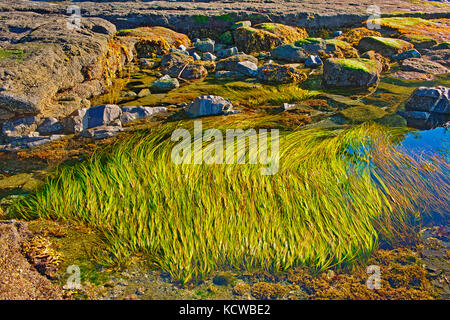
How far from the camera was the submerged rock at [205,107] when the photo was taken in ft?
16.7

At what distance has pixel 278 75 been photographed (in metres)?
6.66

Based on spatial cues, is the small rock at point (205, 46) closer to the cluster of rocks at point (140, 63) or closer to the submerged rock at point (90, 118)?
the cluster of rocks at point (140, 63)

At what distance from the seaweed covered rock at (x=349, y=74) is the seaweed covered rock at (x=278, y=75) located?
2.12 ft

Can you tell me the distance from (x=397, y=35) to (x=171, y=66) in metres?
8.10

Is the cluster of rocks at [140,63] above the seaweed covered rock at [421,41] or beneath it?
beneath

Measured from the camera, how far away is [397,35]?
10.2 meters

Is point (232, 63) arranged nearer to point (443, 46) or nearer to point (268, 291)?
point (268, 291)

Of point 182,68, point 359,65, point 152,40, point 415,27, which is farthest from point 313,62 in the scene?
point 415,27

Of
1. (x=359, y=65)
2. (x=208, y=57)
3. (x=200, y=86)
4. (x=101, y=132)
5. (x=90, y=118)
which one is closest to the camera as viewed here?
(x=101, y=132)

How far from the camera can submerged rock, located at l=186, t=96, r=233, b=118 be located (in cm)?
508

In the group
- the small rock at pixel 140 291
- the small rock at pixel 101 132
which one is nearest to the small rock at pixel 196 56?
the small rock at pixel 101 132

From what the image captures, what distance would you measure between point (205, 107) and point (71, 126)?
83.3 inches

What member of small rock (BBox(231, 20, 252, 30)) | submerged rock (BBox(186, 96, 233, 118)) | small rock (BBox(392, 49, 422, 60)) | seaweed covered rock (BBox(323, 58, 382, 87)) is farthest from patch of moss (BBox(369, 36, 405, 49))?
submerged rock (BBox(186, 96, 233, 118))

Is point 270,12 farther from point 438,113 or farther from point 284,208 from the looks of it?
point 284,208
